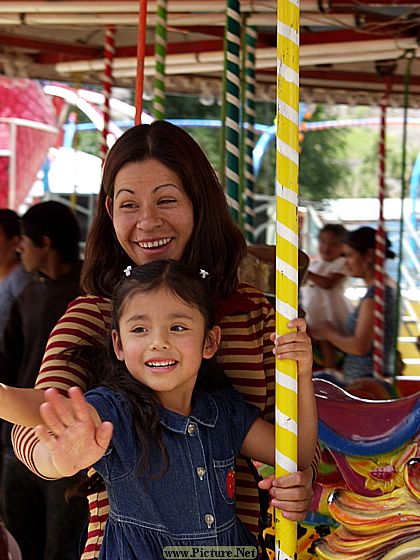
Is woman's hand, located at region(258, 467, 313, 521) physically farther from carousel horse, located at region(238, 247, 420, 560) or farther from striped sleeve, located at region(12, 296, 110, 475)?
striped sleeve, located at region(12, 296, 110, 475)

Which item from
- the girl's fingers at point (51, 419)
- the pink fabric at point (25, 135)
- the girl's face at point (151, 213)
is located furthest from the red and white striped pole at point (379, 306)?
the pink fabric at point (25, 135)

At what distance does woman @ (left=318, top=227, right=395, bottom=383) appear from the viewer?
17.2 feet

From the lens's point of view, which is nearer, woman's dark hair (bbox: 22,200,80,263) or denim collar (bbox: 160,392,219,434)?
denim collar (bbox: 160,392,219,434)

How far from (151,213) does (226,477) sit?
1.75 feet

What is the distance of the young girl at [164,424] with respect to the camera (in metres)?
1.79

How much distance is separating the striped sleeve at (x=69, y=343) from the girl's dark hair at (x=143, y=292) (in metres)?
0.07

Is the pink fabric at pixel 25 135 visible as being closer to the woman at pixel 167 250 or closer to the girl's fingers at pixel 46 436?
the woman at pixel 167 250

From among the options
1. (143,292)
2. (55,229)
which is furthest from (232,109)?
(143,292)

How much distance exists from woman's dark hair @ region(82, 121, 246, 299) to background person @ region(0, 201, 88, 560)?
1.71 meters

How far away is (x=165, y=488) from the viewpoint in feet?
5.92

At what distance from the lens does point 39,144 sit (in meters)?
11.0

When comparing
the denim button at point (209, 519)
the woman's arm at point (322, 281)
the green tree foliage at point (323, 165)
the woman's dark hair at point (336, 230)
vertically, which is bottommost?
the denim button at point (209, 519)

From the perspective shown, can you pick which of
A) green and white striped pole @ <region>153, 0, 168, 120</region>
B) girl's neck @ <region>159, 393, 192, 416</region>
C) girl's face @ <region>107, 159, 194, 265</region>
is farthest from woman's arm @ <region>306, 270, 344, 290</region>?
girl's neck @ <region>159, 393, 192, 416</region>

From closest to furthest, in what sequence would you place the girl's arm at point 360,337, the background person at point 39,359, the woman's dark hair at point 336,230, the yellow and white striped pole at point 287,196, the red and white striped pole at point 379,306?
the yellow and white striped pole at point 287,196 < the background person at point 39,359 < the girl's arm at point 360,337 < the red and white striped pole at point 379,306 < the woman's dark hair at point 336,230
